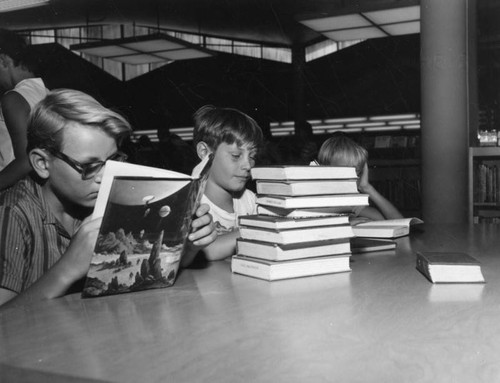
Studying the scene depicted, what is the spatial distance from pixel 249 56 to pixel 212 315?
353 inches

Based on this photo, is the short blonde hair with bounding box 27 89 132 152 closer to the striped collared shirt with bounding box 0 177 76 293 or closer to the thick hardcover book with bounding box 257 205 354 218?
the striped collared shirt with bounding box 0 177 76 293

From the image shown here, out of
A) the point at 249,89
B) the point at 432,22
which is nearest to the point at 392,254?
the point at 432,22

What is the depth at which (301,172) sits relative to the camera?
1.16 metres

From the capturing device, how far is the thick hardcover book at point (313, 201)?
3.77ft

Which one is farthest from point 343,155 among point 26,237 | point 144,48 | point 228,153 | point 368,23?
point 144,48

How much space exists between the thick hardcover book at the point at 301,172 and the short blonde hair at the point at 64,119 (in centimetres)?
35

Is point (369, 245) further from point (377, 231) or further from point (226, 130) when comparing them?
point (226, 130)

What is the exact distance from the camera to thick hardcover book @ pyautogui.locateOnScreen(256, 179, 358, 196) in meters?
1.15

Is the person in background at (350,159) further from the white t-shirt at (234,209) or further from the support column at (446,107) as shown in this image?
the support column at (446,107)

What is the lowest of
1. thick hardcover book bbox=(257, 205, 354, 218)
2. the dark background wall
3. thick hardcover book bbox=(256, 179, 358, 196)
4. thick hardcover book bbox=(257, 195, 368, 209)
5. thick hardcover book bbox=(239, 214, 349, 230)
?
thick hardcover book bbox=(239, 214, 349, 230)

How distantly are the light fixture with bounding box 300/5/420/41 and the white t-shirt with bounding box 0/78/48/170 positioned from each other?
3241mm

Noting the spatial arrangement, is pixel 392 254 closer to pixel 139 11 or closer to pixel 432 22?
pixel 432 22

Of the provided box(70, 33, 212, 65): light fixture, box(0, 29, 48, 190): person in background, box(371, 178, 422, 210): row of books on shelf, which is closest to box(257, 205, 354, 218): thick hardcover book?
box(0, 29, 48, 190): person in background

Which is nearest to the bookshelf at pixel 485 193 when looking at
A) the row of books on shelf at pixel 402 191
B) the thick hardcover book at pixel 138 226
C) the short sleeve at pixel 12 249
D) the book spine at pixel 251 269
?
the row of books on shelf at pixel 402 191
